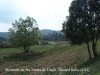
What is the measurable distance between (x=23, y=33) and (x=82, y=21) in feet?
58.2

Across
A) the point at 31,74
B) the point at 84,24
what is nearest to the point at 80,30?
the point at 84,24

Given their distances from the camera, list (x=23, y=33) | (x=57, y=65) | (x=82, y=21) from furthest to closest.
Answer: (x=23, y=33) < (x=57, y=65) < (x=82, y=21)

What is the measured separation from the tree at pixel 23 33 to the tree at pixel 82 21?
16.3m

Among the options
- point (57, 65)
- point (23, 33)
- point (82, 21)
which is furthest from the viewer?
point (23, 33)

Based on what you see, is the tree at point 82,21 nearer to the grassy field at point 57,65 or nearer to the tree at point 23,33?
the grassy field at point 57,65

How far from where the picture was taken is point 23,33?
30.7m

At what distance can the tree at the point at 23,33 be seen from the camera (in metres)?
30.4

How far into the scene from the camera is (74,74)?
10641 millimetres

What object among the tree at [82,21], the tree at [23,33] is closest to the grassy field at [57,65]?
the tree at [82,21]

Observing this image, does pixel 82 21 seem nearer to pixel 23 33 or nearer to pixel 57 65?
pixel 57 65

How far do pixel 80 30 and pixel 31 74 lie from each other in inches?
237

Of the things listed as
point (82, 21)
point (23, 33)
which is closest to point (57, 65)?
point (82, 21)

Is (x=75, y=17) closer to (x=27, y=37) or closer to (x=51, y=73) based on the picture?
(x=51, y=73)

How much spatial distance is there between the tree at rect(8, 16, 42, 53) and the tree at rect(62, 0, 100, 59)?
16295 mm
